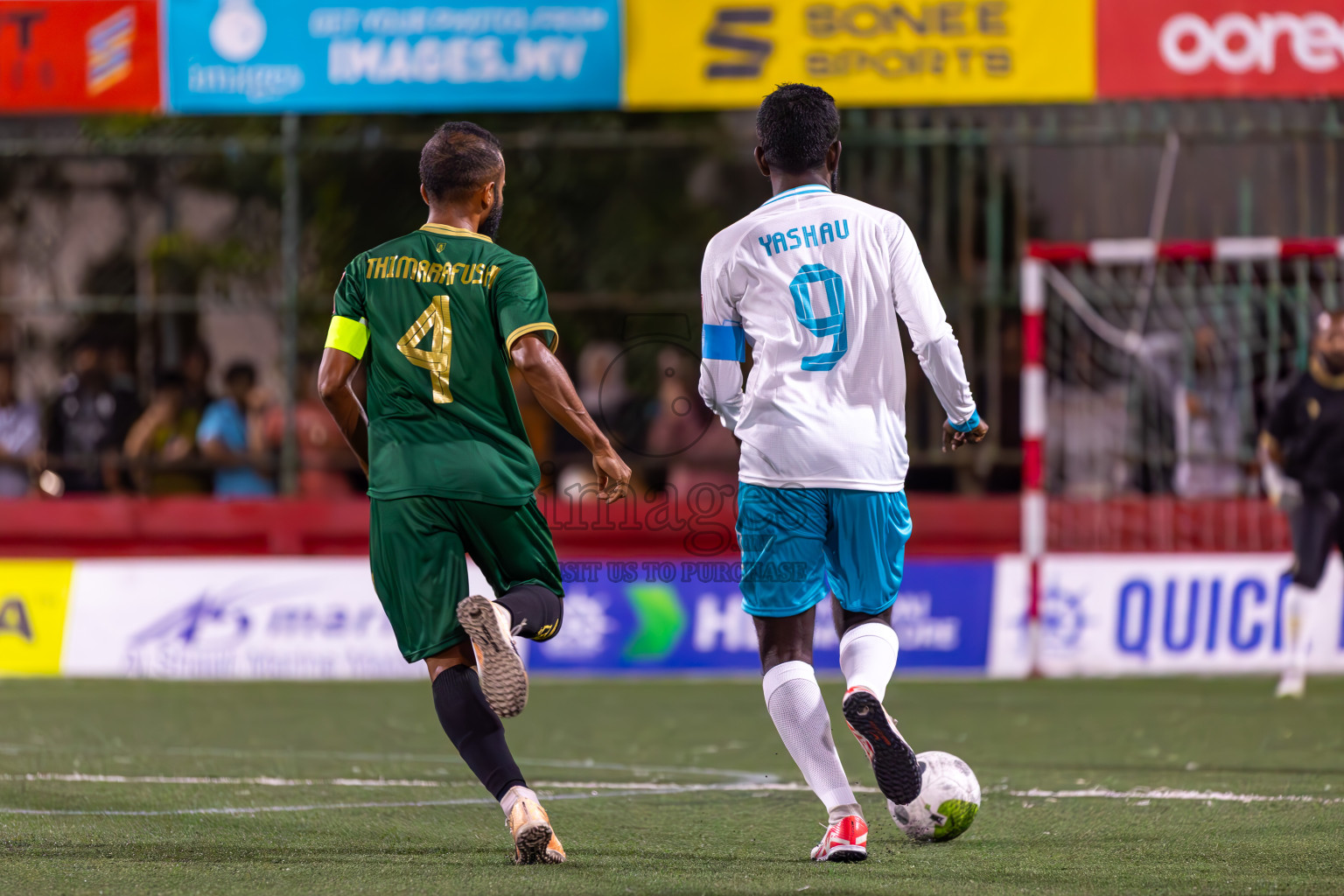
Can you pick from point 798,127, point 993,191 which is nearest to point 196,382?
point 993,191

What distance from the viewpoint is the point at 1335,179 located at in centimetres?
1262

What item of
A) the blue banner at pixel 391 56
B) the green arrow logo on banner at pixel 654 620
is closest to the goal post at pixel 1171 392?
the green arrow logo on banner at pixel 654 620

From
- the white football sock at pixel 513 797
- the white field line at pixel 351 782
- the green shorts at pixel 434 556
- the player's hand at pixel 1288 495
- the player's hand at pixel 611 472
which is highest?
the player's hand at pixel 611 472

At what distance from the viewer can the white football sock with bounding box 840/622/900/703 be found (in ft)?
16.9

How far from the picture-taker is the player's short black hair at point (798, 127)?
17.5ft

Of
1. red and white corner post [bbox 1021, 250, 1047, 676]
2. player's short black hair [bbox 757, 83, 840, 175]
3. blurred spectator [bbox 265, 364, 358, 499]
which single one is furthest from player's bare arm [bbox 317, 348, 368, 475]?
blurred spectator [bbox 265, 364, 358, 499]

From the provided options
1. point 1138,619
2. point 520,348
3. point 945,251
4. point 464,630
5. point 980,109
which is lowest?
point 1138,619

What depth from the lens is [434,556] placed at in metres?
5.24

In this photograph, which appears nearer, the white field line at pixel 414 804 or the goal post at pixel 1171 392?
the white field line at pixel 414 804

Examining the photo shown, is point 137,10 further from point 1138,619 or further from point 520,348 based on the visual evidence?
point 520,348

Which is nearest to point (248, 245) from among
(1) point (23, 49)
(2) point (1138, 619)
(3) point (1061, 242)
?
(1) point (23, 49)

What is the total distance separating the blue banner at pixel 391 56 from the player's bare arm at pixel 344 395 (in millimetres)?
7258

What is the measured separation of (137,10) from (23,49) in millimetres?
838

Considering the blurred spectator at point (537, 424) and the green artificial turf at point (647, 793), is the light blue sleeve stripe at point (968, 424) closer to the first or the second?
the green artificial turf at point (647, 793)
